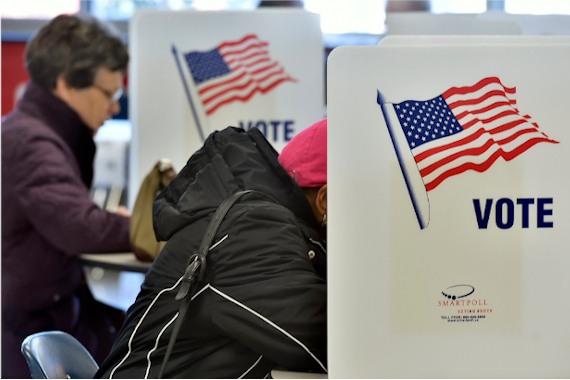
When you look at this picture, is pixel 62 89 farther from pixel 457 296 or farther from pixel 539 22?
pixel 457 296

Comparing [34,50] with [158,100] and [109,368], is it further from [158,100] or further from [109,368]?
[109,368]

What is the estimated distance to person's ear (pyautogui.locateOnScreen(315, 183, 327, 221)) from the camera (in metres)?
1.05

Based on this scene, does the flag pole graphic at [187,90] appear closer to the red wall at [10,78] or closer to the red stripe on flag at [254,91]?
the red stripe on flag at [254,91]

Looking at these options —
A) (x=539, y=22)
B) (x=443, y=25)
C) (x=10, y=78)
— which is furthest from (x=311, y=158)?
(x=10, y=78)

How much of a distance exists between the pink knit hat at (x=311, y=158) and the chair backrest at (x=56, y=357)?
590 millimetres

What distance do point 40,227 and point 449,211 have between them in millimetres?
1682

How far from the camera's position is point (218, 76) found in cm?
244

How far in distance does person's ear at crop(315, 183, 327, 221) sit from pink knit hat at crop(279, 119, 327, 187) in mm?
18

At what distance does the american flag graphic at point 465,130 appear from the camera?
2.38ft

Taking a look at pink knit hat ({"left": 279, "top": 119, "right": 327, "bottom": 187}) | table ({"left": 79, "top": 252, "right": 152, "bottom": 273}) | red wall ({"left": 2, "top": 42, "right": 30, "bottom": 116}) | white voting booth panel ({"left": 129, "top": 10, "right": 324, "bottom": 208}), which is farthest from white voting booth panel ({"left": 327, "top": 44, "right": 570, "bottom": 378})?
red wall ({"left": 2, "top": 42, "right": 30, "bottom": 116})

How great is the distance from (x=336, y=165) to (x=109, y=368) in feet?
1.94

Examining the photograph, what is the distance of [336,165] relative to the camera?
727mm

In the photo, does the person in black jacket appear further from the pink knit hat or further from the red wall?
the red wall

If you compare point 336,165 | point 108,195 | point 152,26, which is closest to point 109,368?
point 336,165
